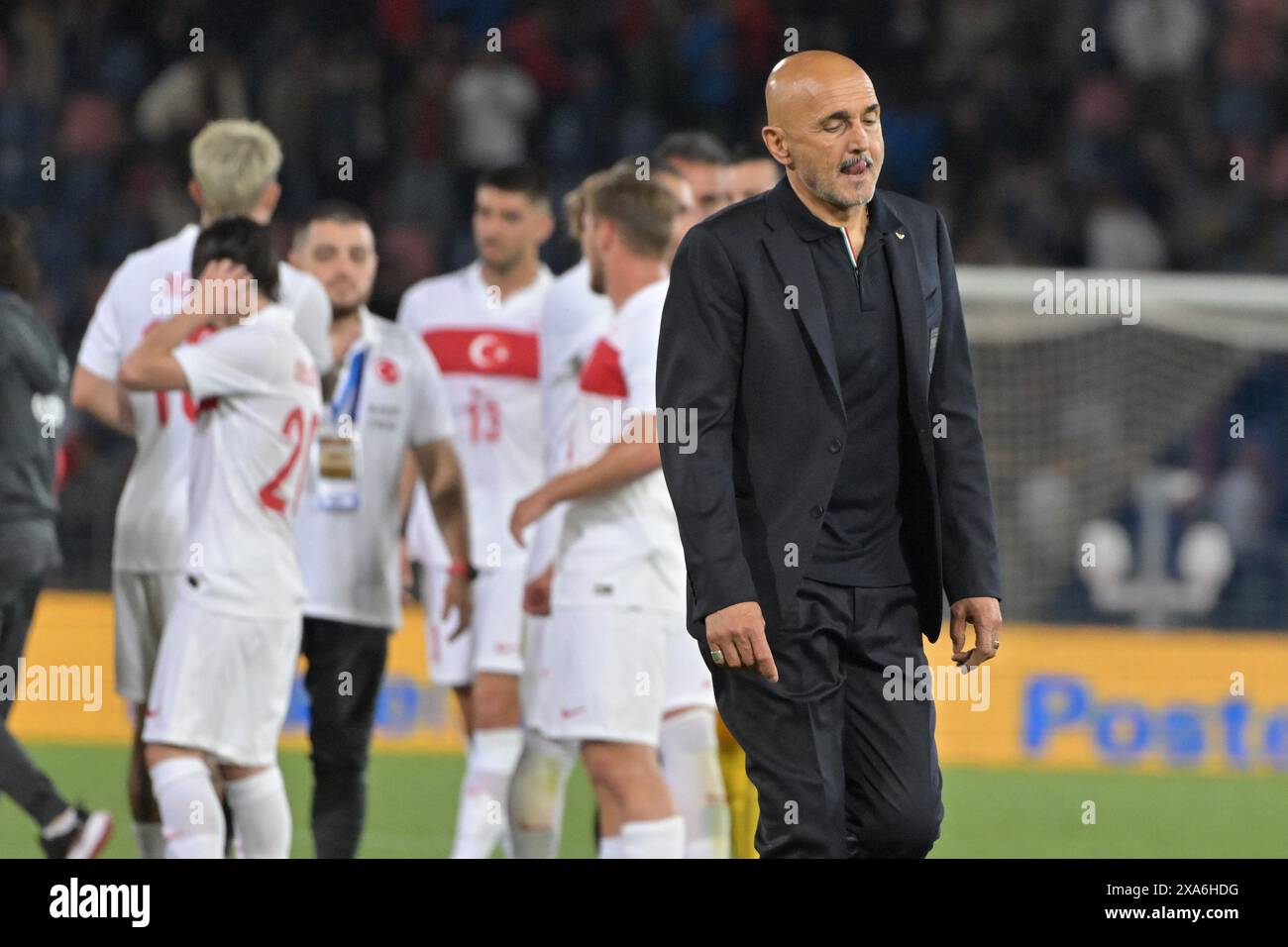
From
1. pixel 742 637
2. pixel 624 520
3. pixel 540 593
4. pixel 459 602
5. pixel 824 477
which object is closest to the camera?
pixel 742 637

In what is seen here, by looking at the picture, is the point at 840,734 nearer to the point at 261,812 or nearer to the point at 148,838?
the point at 261,812

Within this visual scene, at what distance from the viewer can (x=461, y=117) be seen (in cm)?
1573

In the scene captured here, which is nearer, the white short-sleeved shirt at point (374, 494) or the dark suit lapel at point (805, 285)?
the dark suit lapel at point (805, 285)

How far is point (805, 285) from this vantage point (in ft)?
→ 14.2

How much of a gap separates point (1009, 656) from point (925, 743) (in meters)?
7.82

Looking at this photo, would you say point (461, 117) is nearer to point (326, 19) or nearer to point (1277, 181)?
point (326, 19)

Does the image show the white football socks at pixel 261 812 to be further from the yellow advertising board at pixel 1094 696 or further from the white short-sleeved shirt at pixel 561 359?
the yellow advertising board at pixel 1094 696

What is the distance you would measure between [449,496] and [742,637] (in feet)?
10.6

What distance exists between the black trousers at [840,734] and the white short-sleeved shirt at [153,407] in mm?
2694

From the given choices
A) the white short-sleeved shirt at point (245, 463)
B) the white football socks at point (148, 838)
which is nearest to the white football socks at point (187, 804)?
the white short-sleeved shirt at point (245, 463)

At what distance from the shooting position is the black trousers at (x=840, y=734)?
13.8 feet

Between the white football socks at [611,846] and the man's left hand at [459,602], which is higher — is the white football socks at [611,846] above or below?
below

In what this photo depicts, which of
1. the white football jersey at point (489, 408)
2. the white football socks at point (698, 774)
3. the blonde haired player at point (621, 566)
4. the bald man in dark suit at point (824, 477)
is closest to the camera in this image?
the bald man in dark suit at point (824, 477)

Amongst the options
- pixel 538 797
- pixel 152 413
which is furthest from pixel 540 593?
pixel 152 413
